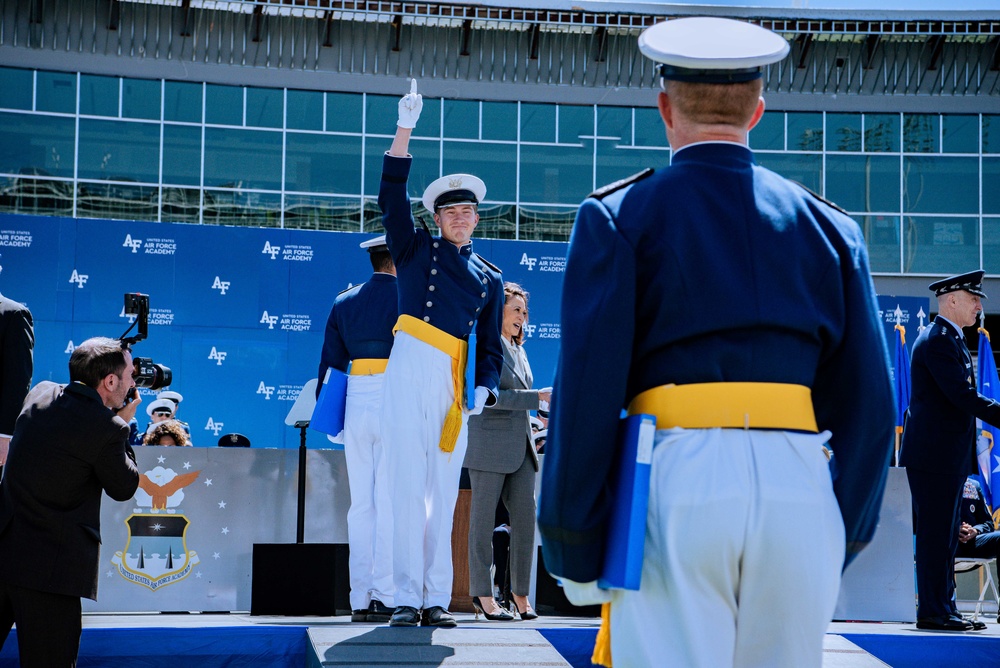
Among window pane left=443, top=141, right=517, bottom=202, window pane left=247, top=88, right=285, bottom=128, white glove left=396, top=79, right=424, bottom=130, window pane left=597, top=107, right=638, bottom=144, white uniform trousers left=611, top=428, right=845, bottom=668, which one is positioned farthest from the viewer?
window pane left=597, top=107, right=638, bottom=144

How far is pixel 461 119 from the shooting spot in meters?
21.4

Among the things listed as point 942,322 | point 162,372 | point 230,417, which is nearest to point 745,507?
point 162,372

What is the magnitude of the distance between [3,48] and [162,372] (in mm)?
16338

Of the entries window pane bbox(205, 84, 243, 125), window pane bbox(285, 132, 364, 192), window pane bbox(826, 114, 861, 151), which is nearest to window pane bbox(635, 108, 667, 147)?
window pane bbox(826, 114, 861, 151)

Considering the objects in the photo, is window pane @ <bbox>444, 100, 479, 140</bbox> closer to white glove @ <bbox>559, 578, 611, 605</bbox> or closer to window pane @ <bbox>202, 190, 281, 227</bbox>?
window pane @ <bbox>202, 190, 281, 227</bbox>

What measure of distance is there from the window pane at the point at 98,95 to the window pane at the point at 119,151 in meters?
0.18

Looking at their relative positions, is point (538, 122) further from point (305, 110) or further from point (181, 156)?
point (181, 156)

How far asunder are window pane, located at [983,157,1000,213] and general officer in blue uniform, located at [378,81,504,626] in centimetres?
1908

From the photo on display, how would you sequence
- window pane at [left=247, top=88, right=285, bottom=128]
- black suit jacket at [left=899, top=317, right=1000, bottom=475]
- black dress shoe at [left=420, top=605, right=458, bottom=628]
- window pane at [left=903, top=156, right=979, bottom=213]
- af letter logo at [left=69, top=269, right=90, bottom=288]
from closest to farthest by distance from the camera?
black dress shoe at [left=420, top=605, right=458, bottom=628] < black suit jacket at [left=899, top=317, right=1000, bottom=475] < af letter logo at [left=69, top=269, right=90, bottom=288] < window pane at [left=247, top=88, right=285, bottom=128] < window pane at [left=903, top=156, right=979, bottom=213]

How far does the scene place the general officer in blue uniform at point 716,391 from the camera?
91.0 inches

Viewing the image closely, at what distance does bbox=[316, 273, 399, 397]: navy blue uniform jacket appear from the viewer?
20.4 feet

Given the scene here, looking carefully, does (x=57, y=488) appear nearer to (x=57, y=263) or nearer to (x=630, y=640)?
(x=630, y=640)

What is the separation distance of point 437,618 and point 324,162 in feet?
54.0

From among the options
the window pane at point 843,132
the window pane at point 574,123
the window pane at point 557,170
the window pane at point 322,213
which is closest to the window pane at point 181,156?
the window pane at point 322,213
